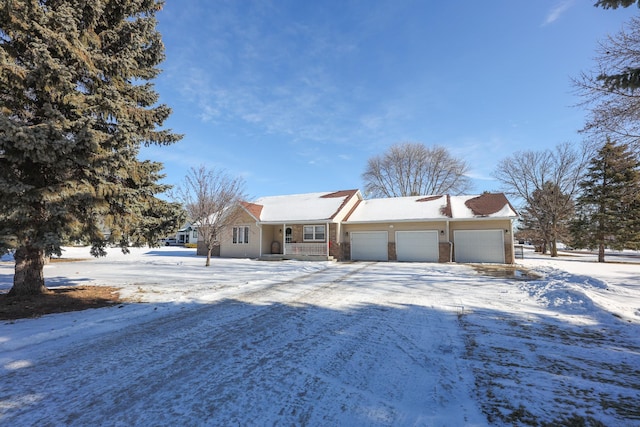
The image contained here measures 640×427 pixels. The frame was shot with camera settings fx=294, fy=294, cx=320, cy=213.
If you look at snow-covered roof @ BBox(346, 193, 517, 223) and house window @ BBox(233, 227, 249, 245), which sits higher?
snow-covered roof @ BBox(346, 193, 517, 223)

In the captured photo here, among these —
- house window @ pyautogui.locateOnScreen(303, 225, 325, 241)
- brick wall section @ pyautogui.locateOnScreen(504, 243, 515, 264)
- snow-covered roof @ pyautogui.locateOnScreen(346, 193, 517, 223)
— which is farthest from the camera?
house window @ pyautogui.locateOnScreen(303, 225, 325, 241)

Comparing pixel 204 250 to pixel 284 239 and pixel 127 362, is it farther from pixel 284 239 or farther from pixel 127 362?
pixel 127 362

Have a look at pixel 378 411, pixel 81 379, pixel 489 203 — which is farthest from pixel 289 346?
pixel 489 203

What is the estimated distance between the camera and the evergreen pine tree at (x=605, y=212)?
2098 cm

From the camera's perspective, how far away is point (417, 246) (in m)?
19.5

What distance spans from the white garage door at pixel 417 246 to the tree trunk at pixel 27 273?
17.7m

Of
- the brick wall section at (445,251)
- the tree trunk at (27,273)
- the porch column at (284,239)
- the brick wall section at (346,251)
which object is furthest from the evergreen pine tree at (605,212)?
the tree trunk at (27,273)

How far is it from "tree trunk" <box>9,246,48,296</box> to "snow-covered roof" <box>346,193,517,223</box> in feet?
55.0

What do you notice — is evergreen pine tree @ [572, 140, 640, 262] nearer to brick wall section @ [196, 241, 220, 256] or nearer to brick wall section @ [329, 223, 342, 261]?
brick wall section @ [329, 223, 342, 261]

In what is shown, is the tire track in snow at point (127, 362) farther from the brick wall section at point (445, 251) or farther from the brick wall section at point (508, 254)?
the brick wall section at point (508, 254)

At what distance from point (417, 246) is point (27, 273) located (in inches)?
725

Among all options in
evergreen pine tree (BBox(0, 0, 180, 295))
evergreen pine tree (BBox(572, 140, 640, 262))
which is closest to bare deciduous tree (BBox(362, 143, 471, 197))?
evergreen pine tree (BBox(572, 140, 640, 262))

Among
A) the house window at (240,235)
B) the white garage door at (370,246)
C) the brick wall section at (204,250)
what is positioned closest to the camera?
the white garage door at (370,246)

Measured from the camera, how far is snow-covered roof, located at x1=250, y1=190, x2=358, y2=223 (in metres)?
21.2
